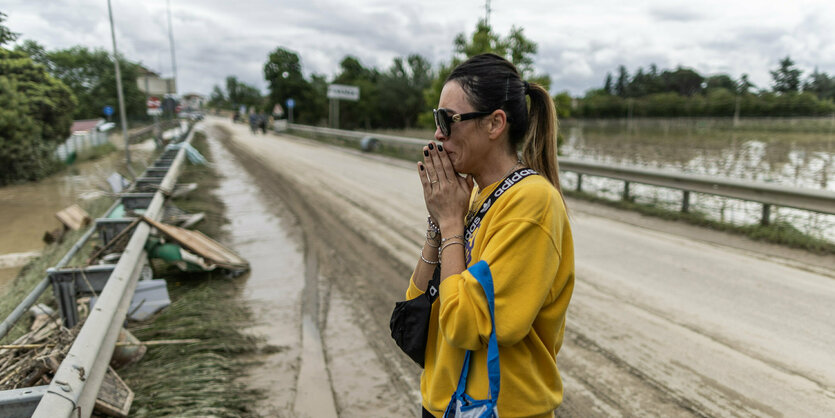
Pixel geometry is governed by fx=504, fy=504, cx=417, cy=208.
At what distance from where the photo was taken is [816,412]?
3014 mm

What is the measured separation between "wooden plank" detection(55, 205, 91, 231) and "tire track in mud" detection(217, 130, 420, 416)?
2800 mm

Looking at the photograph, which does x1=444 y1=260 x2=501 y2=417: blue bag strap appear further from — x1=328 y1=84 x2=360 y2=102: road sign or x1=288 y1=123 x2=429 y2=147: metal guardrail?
x1=328 y1=84 x2=360 y2=102: road sign

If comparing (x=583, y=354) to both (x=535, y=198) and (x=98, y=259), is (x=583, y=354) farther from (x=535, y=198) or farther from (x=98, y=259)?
(x=98, y=259)

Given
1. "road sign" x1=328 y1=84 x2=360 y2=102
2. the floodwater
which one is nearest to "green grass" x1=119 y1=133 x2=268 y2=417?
the floodwater

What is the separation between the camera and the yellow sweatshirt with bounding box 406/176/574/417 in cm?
132

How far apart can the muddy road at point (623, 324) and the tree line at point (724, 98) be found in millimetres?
14282

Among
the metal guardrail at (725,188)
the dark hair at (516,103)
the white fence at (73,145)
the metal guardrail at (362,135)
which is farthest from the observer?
the metal guardrail at (362,135)

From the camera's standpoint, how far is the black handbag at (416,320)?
1.63m

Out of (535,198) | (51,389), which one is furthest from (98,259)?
(535,198)

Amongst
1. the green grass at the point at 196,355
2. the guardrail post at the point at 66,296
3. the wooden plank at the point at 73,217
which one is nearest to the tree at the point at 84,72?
the wooden plank at the point at 73,217

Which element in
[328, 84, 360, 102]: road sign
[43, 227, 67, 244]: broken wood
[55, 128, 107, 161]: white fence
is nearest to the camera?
[55, 128, 107, 161]: white fence

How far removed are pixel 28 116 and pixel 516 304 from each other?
5.00 metres

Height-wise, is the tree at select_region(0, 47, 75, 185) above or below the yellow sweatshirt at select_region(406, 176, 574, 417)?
above

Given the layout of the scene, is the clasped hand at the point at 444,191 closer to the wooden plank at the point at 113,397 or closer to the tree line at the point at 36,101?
the wooden plank at the point at 113,397
